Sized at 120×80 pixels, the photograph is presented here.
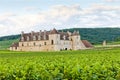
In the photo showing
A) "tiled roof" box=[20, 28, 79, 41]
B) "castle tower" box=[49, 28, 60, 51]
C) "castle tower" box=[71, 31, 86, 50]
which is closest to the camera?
"castle tower" box=[49, 28, 60, 51]

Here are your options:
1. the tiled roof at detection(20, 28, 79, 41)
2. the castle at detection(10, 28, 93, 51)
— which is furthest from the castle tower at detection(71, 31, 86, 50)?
the tiled roof at detection(20, 28, 79, 41)

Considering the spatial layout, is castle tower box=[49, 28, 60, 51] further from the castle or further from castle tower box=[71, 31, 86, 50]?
castle tower box=[71, 31, 86, 50]

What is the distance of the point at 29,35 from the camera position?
151 meters

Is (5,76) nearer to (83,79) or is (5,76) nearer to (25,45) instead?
(83,79)

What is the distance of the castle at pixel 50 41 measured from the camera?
145250 mm

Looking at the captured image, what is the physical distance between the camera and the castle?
477 ft

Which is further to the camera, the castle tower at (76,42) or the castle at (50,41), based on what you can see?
the castle tower at (76,42)

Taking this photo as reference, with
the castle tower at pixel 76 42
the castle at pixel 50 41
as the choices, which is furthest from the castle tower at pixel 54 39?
the castle tower at pixel 76 42

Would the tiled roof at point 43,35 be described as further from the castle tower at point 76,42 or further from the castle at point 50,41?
the castle tower at point 76,42

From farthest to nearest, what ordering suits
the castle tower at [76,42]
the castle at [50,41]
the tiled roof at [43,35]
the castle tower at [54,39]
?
1. the castle tower at [76,42]
2. the tiled roof at [43,35]
3. the castle at [50,41]
4. the castle tower at [54,39]

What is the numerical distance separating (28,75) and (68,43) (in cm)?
13216

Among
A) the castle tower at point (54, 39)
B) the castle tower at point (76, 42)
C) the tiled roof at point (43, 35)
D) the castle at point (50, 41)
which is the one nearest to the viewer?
the castle tower at point (54, 39)

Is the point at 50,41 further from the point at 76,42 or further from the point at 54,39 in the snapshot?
the point at 76,42

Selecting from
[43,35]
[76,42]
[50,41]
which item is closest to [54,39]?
[50,41]
